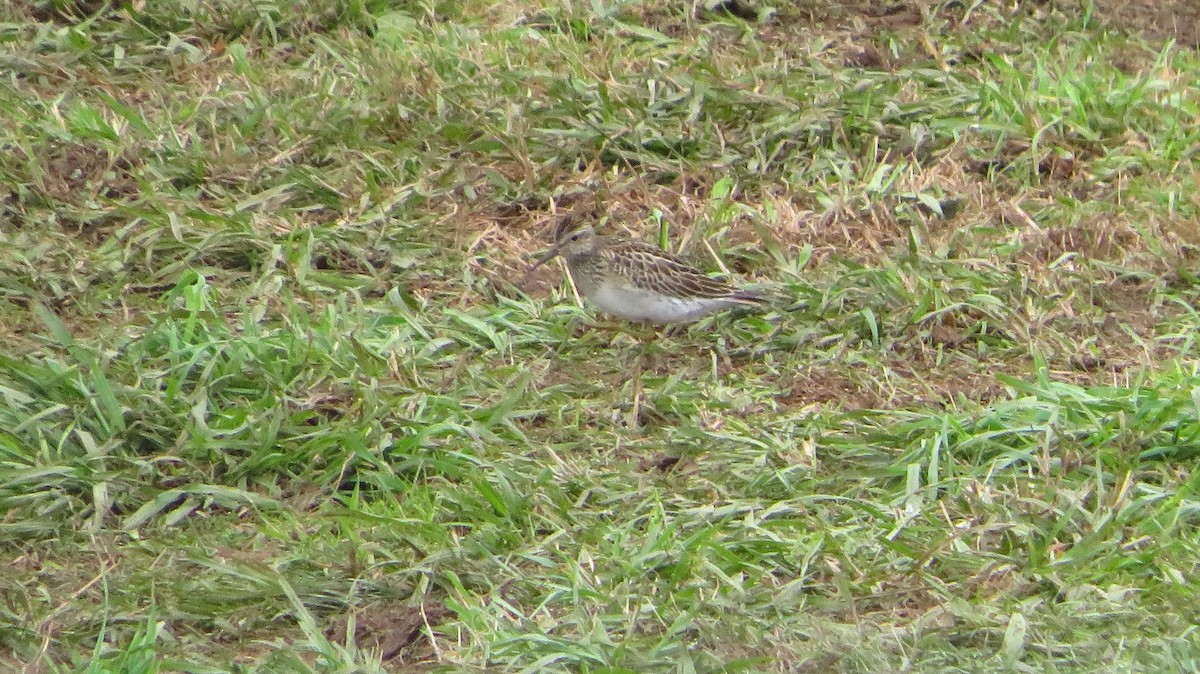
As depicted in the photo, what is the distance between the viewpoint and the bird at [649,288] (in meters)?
7.24

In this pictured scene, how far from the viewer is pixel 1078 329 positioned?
710 cm

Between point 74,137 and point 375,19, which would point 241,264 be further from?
point 375,19

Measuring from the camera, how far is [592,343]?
7324 millimetres

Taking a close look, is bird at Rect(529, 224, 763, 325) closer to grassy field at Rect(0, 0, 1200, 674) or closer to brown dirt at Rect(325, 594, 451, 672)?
grassy field at Rect(0, 0, 1200, 674)

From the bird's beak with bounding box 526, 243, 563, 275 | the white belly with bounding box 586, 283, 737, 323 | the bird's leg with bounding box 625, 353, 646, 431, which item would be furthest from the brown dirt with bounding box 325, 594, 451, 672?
the bird's beak with bounding box 526, 243, 563, 275

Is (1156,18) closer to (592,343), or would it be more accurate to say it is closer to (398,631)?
(592,343)

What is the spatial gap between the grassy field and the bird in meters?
0.14

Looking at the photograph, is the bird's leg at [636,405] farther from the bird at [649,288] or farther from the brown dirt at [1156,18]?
the brown dirt at [1156,18]

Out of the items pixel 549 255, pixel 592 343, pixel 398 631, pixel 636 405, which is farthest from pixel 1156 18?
pixel 398 631

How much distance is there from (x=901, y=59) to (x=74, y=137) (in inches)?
156

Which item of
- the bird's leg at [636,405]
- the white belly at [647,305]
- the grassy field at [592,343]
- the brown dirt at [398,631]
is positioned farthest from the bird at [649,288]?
the brown dirt at [398,631]

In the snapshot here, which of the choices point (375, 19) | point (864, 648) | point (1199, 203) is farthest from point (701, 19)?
point (864, 648)

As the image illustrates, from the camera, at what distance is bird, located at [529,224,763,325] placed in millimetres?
7238

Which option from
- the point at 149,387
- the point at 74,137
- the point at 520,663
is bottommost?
the point at 74,137
